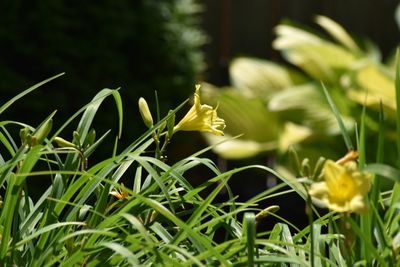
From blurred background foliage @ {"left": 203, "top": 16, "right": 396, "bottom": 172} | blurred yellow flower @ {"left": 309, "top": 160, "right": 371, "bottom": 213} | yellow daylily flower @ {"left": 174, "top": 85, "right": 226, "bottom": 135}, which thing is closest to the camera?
blurred yellow flower @ {"left": 309, "top": 160, "right": 371, "bottom": 213}

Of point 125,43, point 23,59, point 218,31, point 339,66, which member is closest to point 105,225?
point 23,59

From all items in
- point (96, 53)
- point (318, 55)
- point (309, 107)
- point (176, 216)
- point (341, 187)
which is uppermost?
point (341, 187)

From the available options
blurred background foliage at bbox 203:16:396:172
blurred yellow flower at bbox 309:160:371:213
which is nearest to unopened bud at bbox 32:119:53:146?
blurred yellow flower at bbox 309:160:371:213

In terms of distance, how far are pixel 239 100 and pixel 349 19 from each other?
79.6 inches

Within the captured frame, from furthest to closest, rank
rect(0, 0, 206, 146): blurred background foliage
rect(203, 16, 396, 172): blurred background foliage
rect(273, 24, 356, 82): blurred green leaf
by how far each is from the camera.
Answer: rect(273, 24, 356, 82): blurred green leaf, rect(203, 16, 396, 172): blurred background foliage, rect(0, 0, 206, 146): blurred background foliage

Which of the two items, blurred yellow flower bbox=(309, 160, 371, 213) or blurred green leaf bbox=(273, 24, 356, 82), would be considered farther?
blurred green leaf bbox=(273, 24, 356, 82)

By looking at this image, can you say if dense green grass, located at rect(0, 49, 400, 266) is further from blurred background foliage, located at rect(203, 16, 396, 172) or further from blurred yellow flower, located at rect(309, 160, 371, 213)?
blurred background foliage, located at rect(203, 16, 396, 172)

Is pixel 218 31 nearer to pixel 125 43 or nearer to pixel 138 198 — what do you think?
pixel 125 43

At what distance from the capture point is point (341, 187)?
4.26 feet

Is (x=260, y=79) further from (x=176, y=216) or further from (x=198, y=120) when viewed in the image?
(x=176, y=216)

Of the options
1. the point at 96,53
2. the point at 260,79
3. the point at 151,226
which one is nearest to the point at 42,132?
the point at 151,226

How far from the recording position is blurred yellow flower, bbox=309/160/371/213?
1287 millimetres

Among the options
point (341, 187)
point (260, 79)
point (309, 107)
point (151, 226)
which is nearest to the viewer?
point (341, 187)

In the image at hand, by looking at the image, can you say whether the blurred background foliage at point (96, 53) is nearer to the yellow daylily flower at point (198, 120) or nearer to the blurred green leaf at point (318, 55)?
the blurred green leaf at point (318, 55)
